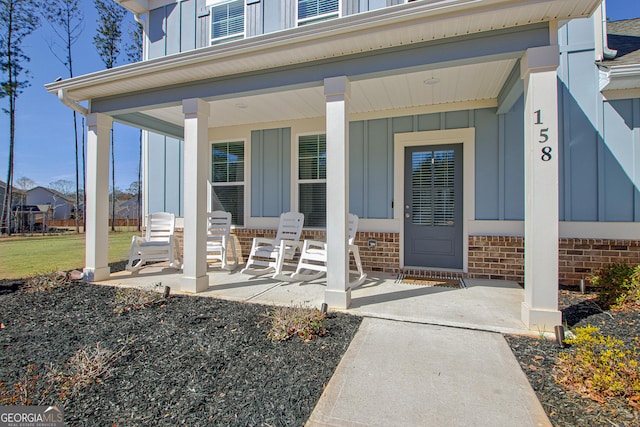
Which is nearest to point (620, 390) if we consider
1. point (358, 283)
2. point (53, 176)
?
point (358, 283)

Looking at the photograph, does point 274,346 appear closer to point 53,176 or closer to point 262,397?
point 262,397

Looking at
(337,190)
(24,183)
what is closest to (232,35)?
(337,190)

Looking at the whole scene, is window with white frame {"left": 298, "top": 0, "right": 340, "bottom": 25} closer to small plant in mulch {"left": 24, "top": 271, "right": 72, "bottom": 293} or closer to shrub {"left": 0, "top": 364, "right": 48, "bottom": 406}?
small plant in mulch {"left": 24, "top": 271, "right": 72, "bottom": 293}

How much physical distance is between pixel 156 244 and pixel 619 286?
6.08 metres

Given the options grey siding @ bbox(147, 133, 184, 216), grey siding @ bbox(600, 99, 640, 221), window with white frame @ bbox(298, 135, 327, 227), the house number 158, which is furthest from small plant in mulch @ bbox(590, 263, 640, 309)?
grey siding @ bbox(147, 133, 184, 216)

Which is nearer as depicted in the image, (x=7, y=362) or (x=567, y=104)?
(x=7, y=362)

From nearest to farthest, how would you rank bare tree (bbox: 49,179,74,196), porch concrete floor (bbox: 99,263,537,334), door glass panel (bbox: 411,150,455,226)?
porch concrete floor (bbox: 99,263,537,334)
door glass panel (bbox: 411,150,455,226)
bare tree (bbox: 49,179,74,196)

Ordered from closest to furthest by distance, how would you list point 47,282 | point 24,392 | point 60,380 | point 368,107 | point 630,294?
point 24,392
point 60,380
point 630,294
point 47,282
point 368,107

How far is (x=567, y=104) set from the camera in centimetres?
401

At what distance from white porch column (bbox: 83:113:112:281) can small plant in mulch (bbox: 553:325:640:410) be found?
527 centimetres

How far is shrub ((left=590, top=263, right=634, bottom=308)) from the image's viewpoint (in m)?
3.21

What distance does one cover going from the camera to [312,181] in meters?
5.41

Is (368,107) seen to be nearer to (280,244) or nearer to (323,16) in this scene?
(323,16)

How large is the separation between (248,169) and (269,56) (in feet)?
9.33
